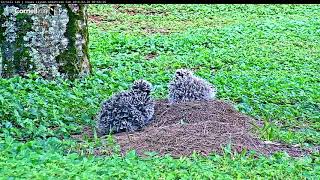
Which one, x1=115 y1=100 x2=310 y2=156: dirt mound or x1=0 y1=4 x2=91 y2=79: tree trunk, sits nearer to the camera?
x1=115 y1=100 x2=310 y2=156: dirt mound

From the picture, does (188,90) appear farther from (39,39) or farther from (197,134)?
(39,39)

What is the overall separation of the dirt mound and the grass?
24 centimetres

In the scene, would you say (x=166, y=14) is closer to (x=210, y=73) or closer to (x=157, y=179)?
(x=210, y=73)

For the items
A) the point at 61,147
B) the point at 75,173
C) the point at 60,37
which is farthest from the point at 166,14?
the point at 75,173

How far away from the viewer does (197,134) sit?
6344 millimetres

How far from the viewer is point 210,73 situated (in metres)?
10.5

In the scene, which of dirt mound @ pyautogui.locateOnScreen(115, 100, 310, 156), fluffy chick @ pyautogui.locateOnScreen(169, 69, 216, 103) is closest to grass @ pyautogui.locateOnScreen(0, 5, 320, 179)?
dirt mound @ pyautogui.locateOnScreen(115, 100, 310, 156)

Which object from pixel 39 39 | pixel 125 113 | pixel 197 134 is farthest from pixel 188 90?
pixel 39 39

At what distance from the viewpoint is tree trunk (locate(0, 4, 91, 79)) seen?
876cm

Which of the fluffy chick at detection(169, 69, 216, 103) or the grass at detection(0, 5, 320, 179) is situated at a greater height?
the fluffy chick at detection(169, 69, 216, 103)

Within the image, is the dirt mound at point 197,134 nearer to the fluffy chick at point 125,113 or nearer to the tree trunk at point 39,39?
the fluffy chick at point 125,113

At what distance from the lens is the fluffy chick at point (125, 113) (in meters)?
6.96

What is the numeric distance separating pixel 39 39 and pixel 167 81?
1.82m

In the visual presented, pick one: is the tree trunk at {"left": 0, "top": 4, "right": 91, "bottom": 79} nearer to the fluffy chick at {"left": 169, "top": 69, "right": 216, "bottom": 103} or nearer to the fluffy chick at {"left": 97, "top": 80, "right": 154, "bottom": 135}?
the fluffy chick at {"left": 169, "top": 69, "right": 216, "bottom": 103}
